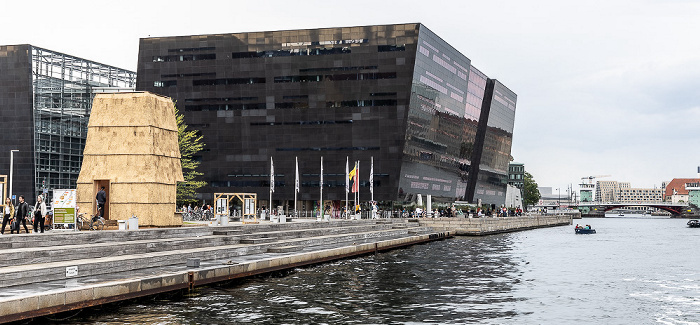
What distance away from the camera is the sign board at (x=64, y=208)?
39.0 metres

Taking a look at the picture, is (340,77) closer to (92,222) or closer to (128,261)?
(92,222)

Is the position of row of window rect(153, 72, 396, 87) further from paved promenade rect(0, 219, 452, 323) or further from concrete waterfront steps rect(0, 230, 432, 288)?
concrete waterfront steps rect(0, 230, 432, 288)

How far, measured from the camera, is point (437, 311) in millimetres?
28359

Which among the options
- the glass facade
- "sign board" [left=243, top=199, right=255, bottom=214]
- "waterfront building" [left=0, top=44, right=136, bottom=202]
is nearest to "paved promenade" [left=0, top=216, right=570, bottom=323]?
"sign board" [left=243, top=199, right=255, bottom=214]

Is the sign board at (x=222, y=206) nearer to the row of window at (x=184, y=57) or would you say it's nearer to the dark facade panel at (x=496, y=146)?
the row of window at (x=184, y=57)

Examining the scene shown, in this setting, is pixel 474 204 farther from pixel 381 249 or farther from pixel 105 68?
pixel 381 249

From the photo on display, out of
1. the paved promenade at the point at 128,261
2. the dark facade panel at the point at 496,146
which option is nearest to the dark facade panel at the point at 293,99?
the paved promenade at the point at 128,261

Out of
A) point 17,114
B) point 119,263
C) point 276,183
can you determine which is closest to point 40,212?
point 119,263

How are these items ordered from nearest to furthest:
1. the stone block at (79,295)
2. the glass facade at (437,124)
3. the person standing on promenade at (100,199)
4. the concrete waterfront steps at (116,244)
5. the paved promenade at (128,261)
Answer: the stone block at (79,295), the paved promenade at (128,261), the concrete waterfront steps at (116,244), the person standing on promenade at (100,199), the glass facade at (437,124)

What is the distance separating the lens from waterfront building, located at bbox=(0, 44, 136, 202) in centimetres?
10469

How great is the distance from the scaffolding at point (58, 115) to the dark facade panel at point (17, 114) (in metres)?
1.12

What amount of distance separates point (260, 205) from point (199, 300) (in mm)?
89538

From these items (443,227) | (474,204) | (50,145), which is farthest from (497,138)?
(50,145)

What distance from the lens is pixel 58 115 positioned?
110 metres
